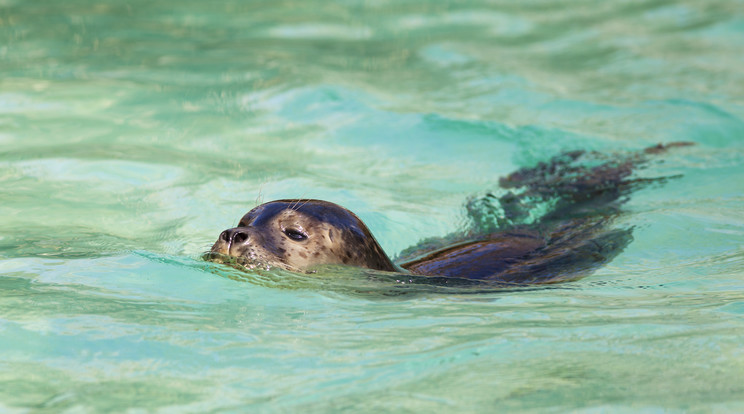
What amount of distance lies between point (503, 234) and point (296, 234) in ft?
6.11

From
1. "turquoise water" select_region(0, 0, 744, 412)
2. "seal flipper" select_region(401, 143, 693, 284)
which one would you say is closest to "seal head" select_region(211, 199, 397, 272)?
"turquoise water" select_region(0, 0, 744, 412)

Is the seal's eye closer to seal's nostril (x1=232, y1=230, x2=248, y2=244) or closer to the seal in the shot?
the seal

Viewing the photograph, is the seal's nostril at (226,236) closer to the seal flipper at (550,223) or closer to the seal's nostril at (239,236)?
the seal's nostril at (239,236)

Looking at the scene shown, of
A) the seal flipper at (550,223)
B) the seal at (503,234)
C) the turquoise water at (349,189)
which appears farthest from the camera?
the seal flipper at (550,223)

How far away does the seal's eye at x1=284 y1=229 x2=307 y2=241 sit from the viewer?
173 inches

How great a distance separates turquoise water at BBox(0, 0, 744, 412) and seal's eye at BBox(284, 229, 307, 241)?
26cm

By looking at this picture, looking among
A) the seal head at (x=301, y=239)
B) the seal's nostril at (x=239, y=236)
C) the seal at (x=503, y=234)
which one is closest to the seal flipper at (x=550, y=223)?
the seal at (x=503, y=234)

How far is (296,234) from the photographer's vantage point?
4398mm

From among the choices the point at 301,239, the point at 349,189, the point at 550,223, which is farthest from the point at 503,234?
the point at 301,239

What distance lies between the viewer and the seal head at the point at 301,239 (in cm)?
415

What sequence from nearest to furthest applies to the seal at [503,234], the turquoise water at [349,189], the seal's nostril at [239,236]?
the turquoise water at [349,189] < the seal's nostril at [239,236] < the seal at [503,234]

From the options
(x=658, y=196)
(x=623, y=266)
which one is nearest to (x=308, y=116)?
(x=658, y=196)

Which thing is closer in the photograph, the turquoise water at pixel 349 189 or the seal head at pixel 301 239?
the turquoise water at pixel 349 189

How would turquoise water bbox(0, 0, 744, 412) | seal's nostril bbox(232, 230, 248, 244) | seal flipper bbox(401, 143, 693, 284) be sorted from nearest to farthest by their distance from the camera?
turquoise water bbox(0, 0, 744, 412), seal's nostril bbox(232, 230, 248, 244), seal flipper bbox(401, 143, 693, 284)
